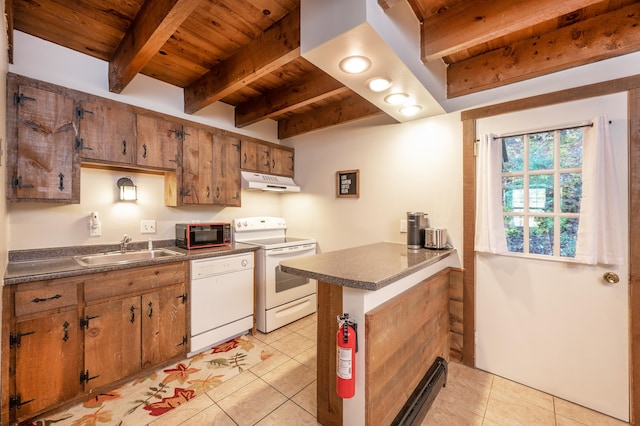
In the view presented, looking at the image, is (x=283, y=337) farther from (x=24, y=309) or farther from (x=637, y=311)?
(x=637, y=311)

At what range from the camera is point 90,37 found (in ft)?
6.50

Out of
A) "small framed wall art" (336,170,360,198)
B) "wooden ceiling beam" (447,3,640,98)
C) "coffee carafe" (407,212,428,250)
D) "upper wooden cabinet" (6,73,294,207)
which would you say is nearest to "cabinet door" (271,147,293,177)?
"upper wooden cabinet" (6,73,294,207)

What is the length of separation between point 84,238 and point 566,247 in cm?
377

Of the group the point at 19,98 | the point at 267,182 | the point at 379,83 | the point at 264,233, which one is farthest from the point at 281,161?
the point at 19,98

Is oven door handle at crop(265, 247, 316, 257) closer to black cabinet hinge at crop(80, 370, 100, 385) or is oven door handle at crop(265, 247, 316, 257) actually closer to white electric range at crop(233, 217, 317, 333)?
white electric range at crop(233, 217, 317, 333)

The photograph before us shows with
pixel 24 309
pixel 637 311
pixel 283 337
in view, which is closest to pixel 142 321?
pixel 24 309

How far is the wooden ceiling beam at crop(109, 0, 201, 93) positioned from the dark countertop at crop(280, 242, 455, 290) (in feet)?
4.94

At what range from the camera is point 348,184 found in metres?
3.14

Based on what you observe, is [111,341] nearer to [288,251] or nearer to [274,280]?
[274,280]

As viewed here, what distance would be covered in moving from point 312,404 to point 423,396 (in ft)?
2.41

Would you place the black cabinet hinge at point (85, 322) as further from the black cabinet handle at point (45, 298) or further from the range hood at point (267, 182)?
the range hood at point (267, 182)

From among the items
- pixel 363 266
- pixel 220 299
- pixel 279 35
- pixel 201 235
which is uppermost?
pixel 279 35

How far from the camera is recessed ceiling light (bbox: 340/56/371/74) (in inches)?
61.0

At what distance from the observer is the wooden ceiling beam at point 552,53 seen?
1.68 m
